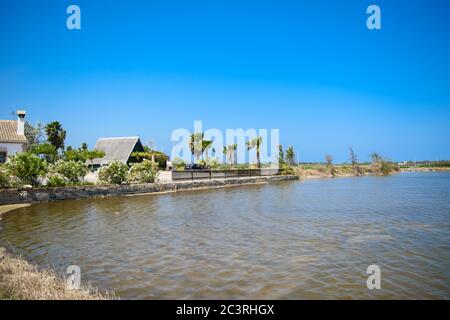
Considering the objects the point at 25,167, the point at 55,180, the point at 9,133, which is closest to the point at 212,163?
the point at 9,133

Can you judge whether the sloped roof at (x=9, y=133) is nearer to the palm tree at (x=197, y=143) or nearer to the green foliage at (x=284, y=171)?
the palm tree at (x=197, y=143)

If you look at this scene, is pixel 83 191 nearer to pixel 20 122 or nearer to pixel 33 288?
pixel 20 122

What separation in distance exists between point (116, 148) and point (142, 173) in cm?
2075

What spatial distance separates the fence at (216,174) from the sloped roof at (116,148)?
11.7 m

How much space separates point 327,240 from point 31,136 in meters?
74.6

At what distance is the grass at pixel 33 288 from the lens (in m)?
5.50

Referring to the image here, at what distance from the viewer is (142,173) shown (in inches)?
1235

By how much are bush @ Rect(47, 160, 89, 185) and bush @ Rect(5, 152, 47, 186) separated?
1465 mm

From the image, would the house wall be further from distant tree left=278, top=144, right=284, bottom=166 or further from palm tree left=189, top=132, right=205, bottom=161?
distant tree left=278, top=144, right=284, bottom=166

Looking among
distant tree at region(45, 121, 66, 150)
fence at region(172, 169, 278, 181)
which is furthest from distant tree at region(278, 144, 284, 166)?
distant tree at region(45, 121, 66, 150)

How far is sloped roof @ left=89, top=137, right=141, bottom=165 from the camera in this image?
4792cm
